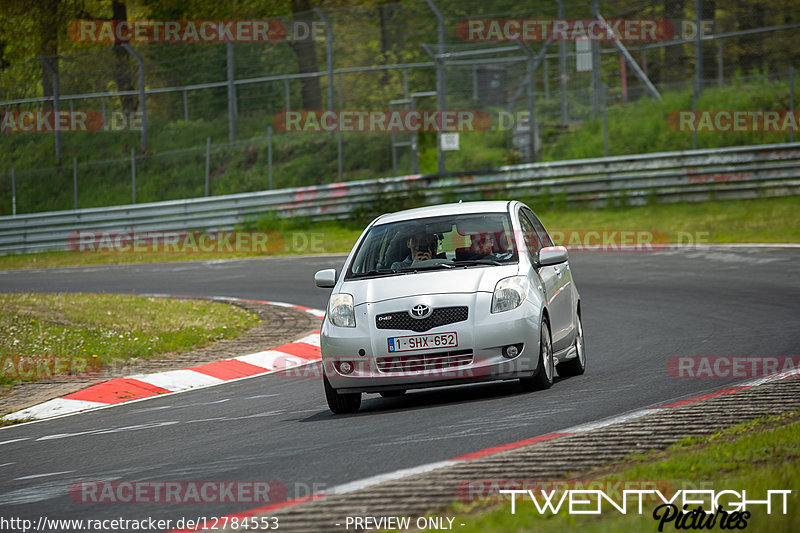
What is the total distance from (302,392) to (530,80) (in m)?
17.9

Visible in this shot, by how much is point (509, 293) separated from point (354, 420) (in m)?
1.52

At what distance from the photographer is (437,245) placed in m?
9.14

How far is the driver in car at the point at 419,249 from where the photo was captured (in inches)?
356

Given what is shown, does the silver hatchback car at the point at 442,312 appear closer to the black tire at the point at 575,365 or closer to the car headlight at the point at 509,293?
the car headlight at the point at 509,293

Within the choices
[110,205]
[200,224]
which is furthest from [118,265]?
[110,205]

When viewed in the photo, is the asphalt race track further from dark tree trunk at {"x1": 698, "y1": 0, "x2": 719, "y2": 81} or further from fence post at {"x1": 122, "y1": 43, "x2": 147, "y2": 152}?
fence post at {"x1": 122, "y1": 43, "x2": 147, "y2": 152}

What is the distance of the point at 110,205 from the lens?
33250 millimetres

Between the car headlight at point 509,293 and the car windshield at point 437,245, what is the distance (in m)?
0.36

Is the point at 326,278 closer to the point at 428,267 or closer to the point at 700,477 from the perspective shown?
the point at 428,267

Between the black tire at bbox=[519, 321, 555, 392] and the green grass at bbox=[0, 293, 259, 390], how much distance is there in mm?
5529

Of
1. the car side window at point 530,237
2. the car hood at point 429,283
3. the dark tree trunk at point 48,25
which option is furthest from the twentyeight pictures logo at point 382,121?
the car hood at point 429,283

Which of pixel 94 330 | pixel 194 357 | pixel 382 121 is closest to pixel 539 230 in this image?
pixel 194 357

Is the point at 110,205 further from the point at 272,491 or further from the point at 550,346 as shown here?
the point at 272,491

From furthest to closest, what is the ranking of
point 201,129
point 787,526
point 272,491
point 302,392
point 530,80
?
point 201,129 → point 530,80 → point 302,392 → point 272,491 → point 787,526
